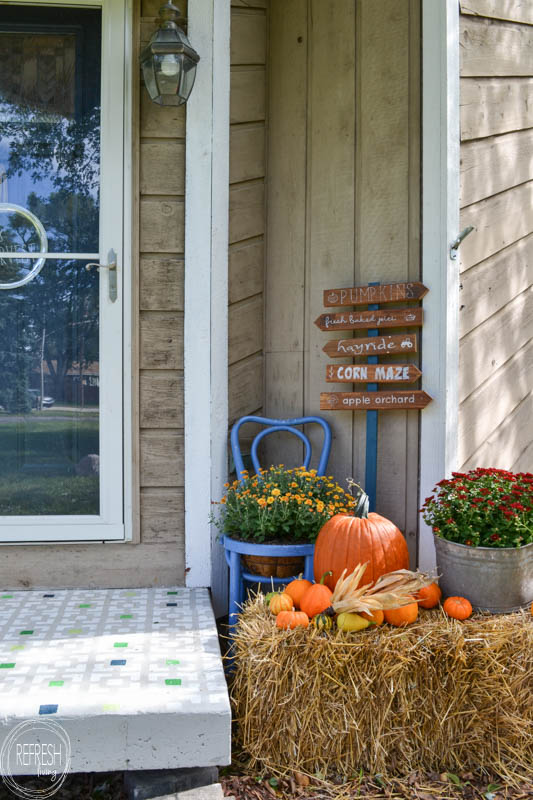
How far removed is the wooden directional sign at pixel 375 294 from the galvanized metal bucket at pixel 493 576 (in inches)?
34.5

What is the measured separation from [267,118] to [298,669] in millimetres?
2115

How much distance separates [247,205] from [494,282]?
1.02 metres

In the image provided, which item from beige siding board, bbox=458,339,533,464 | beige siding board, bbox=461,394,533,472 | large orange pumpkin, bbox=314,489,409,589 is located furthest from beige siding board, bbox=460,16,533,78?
large orange pumpkin, bbox=314,489,409,589

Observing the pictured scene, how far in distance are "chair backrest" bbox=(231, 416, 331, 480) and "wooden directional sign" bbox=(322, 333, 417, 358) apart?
27 centimetres

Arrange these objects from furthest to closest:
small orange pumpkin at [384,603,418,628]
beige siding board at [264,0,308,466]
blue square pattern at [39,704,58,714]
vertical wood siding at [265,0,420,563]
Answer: beige siding board at [264,0,308,466] < vertical wood siding at [265,0,420,563] < small orange pumpkin at [384,603,418,628] < blue square pattern at [39,704,58,714]

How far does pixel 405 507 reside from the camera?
8.02 ft

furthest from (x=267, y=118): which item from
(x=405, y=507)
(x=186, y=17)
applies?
(x=405, y=507)

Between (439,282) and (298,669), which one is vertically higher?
(439,282)

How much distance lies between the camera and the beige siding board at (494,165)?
2.48 m

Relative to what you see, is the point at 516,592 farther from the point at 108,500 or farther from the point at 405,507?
the point at 108,500

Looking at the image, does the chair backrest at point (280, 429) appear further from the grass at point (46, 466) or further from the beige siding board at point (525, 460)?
the beige siding board at point (525, 460)

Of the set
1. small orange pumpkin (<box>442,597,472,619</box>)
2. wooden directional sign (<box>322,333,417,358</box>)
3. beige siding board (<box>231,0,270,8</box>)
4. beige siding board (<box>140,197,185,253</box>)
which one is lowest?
small orange pumpkin (<box>442,597,472,619</box>)

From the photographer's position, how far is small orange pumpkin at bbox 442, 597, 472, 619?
1.91 meters

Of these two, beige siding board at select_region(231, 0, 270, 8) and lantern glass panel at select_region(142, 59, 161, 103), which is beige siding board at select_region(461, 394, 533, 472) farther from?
beige siding board at select_region(231, 0, 270, 8)
